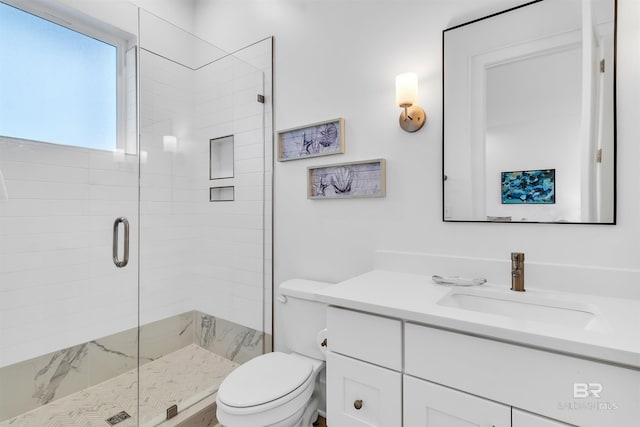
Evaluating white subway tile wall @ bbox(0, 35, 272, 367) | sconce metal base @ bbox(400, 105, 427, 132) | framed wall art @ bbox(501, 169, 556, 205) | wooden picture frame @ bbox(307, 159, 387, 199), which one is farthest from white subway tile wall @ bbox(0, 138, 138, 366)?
framed wall art @ bbox(501, 169, 556, 205)

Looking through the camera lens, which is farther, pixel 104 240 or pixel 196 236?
pixel 196 236

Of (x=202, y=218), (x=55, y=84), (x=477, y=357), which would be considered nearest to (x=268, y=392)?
(x=477, y=357)

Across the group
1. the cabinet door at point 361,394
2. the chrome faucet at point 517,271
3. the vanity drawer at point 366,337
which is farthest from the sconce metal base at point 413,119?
the cabinet door at point 361,394

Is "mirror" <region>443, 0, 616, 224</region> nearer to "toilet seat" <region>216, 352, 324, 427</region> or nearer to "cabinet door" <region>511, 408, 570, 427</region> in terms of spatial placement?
"cabinet door" <region>511, 408, 570, 427</region>

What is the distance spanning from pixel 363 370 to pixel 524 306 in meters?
0.61

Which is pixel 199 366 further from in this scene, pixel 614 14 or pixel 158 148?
pixel 614 14

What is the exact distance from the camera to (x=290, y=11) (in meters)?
1.91

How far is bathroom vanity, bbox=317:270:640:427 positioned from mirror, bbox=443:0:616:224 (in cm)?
34

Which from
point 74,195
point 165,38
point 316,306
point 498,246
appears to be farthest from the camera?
point 165,38

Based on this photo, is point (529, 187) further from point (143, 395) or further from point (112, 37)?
point (112, 37)

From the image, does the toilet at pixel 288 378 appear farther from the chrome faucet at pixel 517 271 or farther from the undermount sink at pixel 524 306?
the chrome faucet at pixel 517 271

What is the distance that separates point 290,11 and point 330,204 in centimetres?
119

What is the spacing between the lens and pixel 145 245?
189cm

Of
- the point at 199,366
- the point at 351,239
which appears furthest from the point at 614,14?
the point at 199,366
